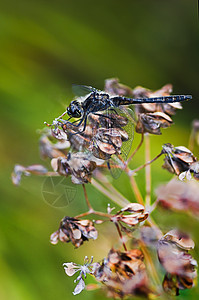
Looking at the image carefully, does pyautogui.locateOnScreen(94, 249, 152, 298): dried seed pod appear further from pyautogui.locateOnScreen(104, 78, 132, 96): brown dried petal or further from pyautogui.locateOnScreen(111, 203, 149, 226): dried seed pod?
pyautogui.locateOnScreen(104, 78, 132, 96): brown dried petal

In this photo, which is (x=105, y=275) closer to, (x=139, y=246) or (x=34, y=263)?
(x=139, y=246)

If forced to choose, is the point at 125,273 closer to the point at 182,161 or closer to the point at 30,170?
the point at 182,161

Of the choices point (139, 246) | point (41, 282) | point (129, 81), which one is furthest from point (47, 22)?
point (139, 246)

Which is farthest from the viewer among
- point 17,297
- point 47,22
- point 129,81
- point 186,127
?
point 47,22

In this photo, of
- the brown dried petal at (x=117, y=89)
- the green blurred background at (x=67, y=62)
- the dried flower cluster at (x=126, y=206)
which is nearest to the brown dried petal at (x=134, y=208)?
the dried flower cluster at (x=126, y=206)

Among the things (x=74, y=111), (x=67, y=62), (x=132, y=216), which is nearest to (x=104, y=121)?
(x=74, y=111)

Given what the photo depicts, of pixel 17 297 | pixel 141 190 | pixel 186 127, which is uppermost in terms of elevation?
pixel 186 127

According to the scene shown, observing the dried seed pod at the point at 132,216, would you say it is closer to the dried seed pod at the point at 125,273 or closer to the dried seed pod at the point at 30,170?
the dried seed pod at the point at 125,273
